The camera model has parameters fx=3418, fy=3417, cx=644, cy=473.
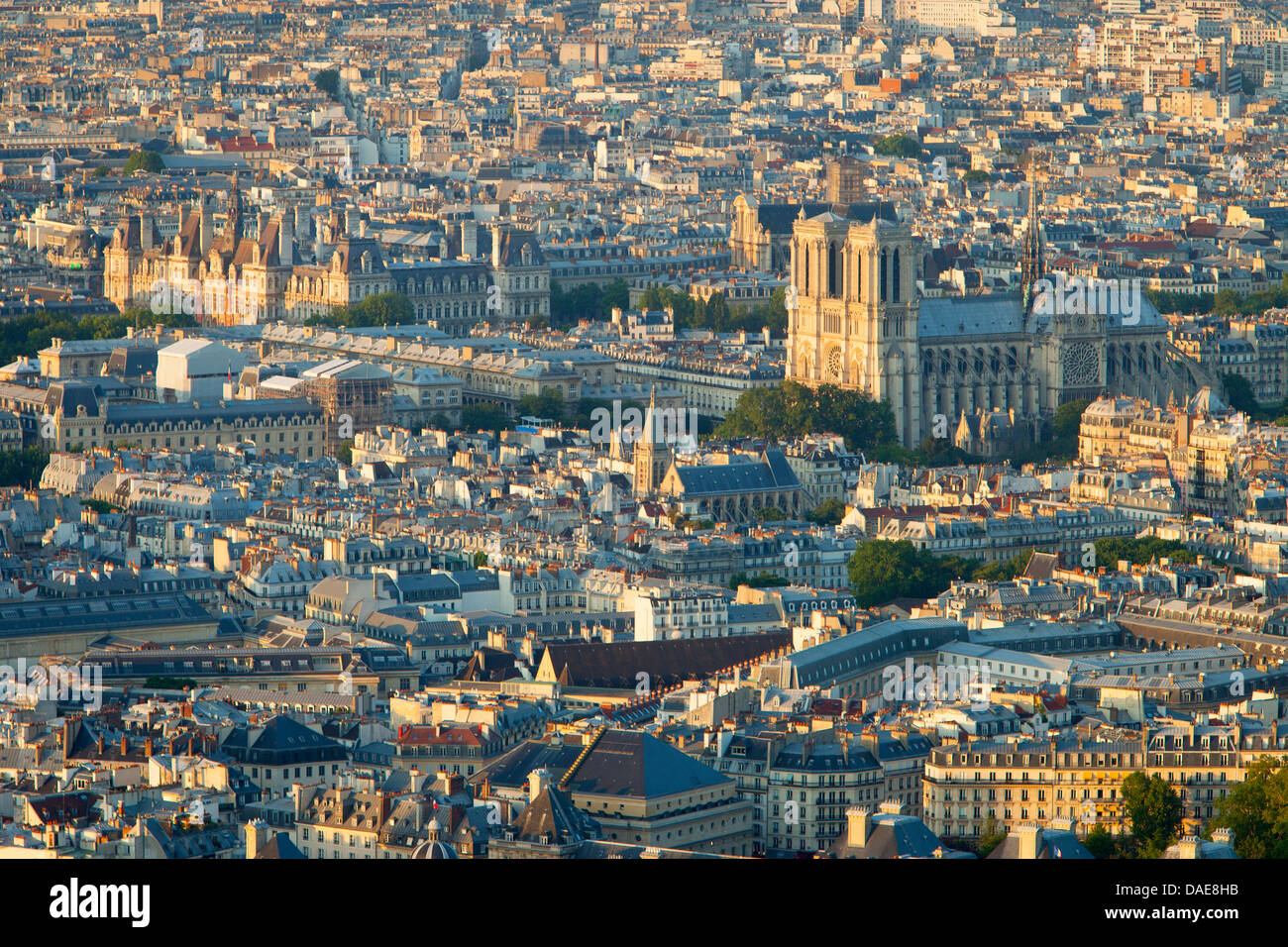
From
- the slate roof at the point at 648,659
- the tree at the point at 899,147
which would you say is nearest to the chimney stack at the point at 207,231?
the tree at the point at 899,147

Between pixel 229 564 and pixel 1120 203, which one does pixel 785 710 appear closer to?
pixel 229 564

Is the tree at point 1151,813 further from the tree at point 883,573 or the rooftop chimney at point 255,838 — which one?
the tree at point 883,573

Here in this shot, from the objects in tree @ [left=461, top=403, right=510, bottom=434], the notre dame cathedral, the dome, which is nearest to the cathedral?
the notre dame cathedral

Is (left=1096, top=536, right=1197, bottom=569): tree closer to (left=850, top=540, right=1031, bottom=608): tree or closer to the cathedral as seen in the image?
(left=850, top=540, right=1031, bottom=608): tree

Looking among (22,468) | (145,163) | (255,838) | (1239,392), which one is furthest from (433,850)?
(145,163)
